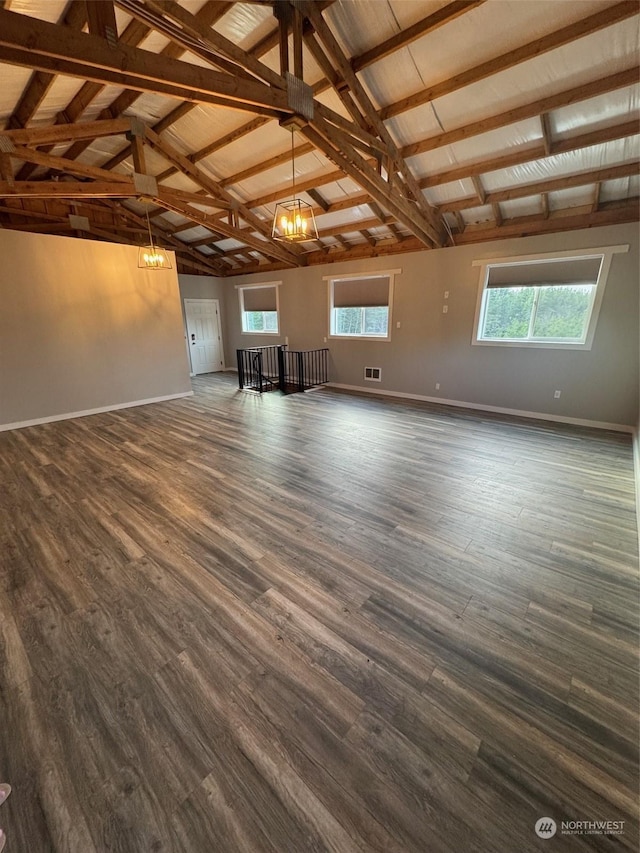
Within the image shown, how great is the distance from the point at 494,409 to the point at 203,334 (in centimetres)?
785

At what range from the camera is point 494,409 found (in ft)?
19.2

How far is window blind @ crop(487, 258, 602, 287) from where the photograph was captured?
15.6ft

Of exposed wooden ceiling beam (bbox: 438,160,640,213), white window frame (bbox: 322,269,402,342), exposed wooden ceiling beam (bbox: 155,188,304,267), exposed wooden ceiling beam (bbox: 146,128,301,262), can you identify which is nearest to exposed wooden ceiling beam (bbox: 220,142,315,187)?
exposed wooden ceiling beam (bbox: 146,128,301,262)

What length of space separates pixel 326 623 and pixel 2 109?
623 centimetres

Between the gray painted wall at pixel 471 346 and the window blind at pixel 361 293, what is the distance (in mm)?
236

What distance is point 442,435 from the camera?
4660mm

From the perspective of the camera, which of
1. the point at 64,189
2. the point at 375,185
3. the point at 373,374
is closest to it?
the point at 375,185

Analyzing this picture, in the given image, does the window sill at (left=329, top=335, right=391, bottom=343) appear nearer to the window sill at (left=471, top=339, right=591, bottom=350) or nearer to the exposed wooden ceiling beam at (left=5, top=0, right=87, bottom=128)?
the window sill at (left=471, top=339, right=591, bottom=350)

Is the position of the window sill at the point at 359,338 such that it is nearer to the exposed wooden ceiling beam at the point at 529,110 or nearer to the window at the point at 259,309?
the window at the point at 259,309

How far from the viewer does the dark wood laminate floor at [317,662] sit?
1.12 m

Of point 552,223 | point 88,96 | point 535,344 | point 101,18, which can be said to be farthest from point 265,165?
point 535,344

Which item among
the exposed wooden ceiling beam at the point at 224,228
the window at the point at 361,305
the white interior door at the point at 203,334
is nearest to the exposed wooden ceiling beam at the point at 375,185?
the window at the point at 361,305

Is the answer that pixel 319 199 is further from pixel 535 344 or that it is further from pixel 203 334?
pixel 203 334

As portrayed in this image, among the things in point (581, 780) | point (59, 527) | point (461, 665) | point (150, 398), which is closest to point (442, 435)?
point (461, 665)
